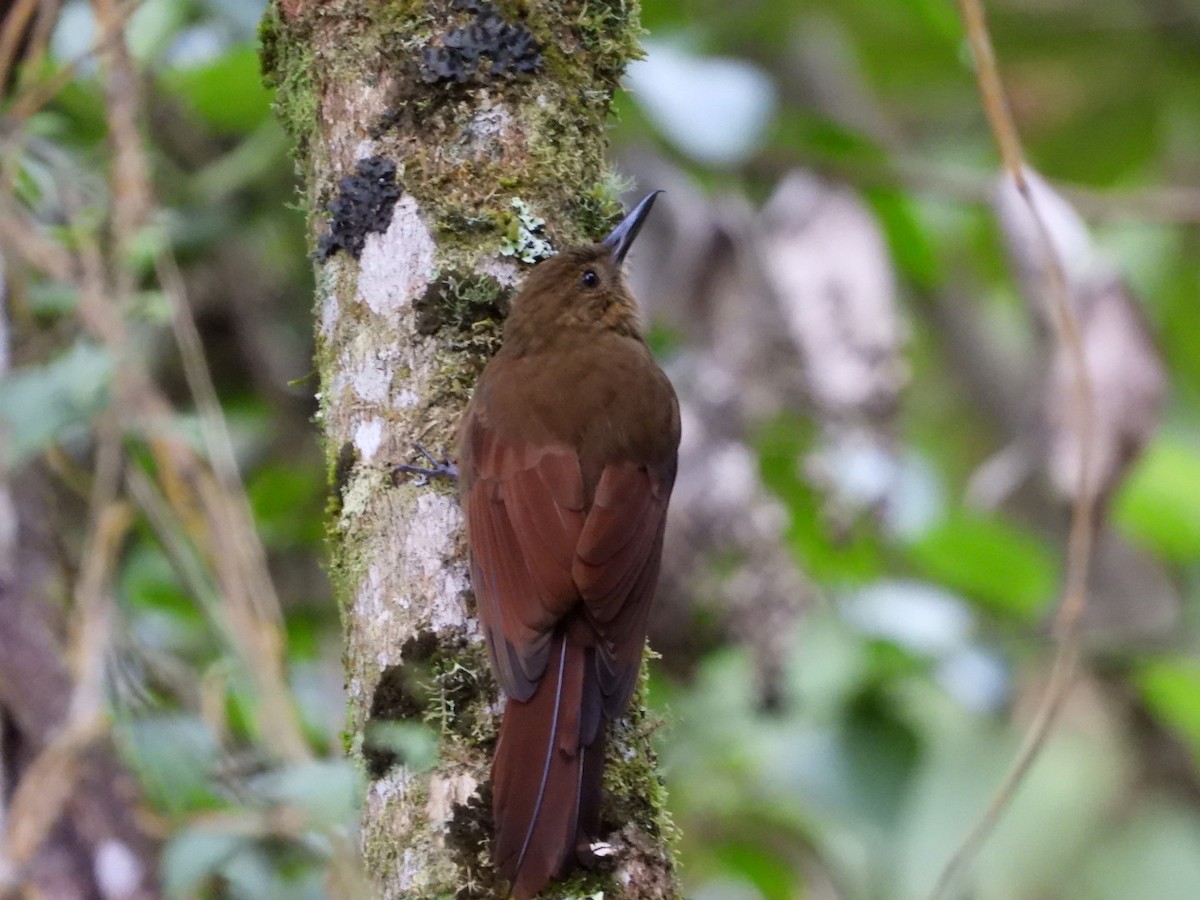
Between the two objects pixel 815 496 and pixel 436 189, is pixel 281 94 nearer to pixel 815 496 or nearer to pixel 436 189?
pixel 436 189

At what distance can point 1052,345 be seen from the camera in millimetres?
3730

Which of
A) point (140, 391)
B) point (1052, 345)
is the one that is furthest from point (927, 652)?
point (140, 391)

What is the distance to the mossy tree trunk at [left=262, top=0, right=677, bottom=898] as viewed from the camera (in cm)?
207

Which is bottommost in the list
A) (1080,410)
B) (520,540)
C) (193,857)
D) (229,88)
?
(193,857)

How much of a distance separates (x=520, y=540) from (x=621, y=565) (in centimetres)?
16

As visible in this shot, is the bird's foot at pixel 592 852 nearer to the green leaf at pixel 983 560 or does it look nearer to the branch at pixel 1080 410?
the branch at pixel 1080 410

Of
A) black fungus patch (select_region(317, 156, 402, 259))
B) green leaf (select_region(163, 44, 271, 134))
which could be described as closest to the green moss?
black fungus patch (select_region(317, 156, 402, 259))

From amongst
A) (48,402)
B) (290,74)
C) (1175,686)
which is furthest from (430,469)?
(1175,686)

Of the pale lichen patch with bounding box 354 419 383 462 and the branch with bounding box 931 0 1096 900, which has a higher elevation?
the branch with bounding box 931 0 1096 900

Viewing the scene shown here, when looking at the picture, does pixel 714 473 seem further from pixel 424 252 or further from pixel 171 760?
pixel 424 252

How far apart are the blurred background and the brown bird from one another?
0.96ft

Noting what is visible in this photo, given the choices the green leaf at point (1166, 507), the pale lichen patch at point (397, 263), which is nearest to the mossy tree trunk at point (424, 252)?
the pale lichen patch at point (397, 263)

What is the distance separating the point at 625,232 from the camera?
2762 mm

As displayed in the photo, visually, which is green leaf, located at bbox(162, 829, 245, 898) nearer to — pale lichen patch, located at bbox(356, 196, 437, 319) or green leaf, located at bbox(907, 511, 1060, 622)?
pale lichen patch, located at bbox(356, 196, 437, 319)
